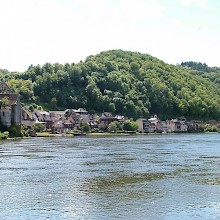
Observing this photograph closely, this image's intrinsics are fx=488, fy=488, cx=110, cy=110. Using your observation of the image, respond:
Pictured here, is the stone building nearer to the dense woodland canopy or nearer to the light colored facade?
the light colored facade

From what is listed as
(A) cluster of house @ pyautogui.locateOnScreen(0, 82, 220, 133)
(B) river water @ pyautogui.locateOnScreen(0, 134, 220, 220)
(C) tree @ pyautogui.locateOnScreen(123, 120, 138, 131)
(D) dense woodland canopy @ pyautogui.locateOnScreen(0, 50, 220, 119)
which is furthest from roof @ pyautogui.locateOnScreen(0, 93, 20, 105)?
(B) river water @ pyautogui.locateOnScreen(0, 134, 220, 220)

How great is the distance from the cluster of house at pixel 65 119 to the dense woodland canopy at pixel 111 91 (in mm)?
5975

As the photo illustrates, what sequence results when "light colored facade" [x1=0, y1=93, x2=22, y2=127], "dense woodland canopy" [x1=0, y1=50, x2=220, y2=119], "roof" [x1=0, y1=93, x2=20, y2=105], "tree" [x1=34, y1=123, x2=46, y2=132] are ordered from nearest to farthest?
"light colored facade" [x1=0, y1=93, x2=22, y2=127]
"roof" [x1=0, y1=93, x2=20, y2=105]
"tree" [x1=34, y1=123, x2=46, y2=132]
"dense woodland canopy" [x1=0, y1=50, x2=220, y2=119]

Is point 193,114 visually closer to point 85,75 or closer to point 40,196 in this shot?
point 85,75

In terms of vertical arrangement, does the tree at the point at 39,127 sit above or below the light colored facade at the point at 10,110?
below

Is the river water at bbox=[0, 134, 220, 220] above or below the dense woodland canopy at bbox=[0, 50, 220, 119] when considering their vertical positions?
below

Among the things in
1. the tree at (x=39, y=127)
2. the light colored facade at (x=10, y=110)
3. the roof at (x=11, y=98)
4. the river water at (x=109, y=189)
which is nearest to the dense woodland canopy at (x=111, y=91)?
the tree at (x=39, y=127)

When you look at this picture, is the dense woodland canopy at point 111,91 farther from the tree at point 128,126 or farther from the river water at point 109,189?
the river water at point 109,189

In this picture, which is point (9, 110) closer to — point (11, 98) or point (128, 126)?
point (11, 98)

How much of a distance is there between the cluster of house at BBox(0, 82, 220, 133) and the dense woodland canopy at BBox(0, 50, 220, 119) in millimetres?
5975

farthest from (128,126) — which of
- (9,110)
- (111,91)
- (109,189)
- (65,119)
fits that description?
(109,189)

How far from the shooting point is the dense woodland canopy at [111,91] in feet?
491

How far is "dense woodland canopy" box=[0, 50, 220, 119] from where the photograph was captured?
149625 mm

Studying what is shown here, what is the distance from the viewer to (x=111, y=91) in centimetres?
16250
